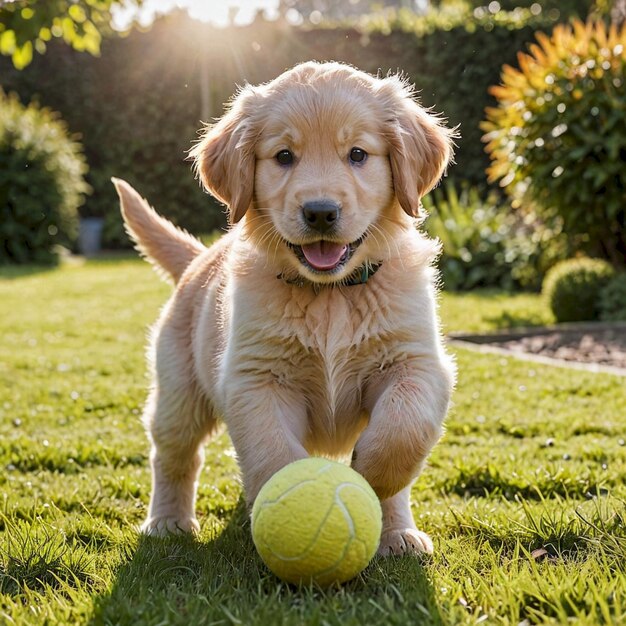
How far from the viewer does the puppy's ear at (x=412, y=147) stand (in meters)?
3.00

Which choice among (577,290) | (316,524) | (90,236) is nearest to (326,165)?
(316,524)

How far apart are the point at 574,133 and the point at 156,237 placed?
5.44 m

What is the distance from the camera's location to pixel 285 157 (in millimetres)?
2967

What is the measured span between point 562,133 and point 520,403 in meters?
4.09

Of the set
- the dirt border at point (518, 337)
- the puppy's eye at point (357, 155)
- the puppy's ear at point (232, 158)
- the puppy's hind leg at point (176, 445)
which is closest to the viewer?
the puppy's eye at point (357, 155)

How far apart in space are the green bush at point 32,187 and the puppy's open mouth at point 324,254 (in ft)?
39.4

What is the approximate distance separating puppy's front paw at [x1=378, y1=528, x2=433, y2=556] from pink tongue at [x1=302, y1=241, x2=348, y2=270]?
906 millimetres

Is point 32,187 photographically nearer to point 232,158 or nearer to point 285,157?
point 232,158

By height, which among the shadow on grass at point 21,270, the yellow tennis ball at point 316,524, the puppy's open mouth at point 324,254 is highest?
the puppy's open mouth at point 324,254

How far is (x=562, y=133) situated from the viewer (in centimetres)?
834

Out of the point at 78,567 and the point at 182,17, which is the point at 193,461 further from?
the point at 182,17

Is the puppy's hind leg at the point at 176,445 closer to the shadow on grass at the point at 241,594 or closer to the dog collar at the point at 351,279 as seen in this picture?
the shadow on grass at the point at 241,594

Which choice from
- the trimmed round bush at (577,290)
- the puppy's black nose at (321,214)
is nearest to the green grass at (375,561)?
the puppy's black nose at (321,214)

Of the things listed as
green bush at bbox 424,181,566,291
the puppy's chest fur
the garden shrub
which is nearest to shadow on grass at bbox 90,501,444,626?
the puppy's chest fur
